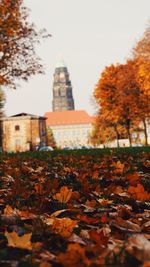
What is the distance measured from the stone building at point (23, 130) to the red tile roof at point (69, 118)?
228 ft

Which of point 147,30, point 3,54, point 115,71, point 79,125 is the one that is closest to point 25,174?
point 3,54

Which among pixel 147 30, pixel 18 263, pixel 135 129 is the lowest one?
pixel 18 263

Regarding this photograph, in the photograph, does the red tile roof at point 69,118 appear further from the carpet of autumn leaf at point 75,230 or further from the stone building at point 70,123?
the carpet of autumn leaf at point 75,230

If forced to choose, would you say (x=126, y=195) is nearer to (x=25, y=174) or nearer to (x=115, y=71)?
(x=25, y=174)

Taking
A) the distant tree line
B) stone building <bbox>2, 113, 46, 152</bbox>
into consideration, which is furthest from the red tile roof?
the distant tree line

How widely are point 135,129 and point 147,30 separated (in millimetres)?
33346

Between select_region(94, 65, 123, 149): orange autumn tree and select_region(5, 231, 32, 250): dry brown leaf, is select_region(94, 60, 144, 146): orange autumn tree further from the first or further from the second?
select_region(5, 231, 32, 250): dry brown leaf

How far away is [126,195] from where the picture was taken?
378cm

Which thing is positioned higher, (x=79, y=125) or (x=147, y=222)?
(x=79, y=125)

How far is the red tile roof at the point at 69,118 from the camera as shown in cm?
17325

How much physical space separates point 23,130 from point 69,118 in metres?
74.1

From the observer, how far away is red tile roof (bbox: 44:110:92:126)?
173250 millimetres

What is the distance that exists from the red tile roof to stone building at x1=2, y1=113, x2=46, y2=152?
69.5 meters

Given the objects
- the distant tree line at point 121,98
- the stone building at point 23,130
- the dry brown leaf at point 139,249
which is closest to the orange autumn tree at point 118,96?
the distant tree line at point 121,98
